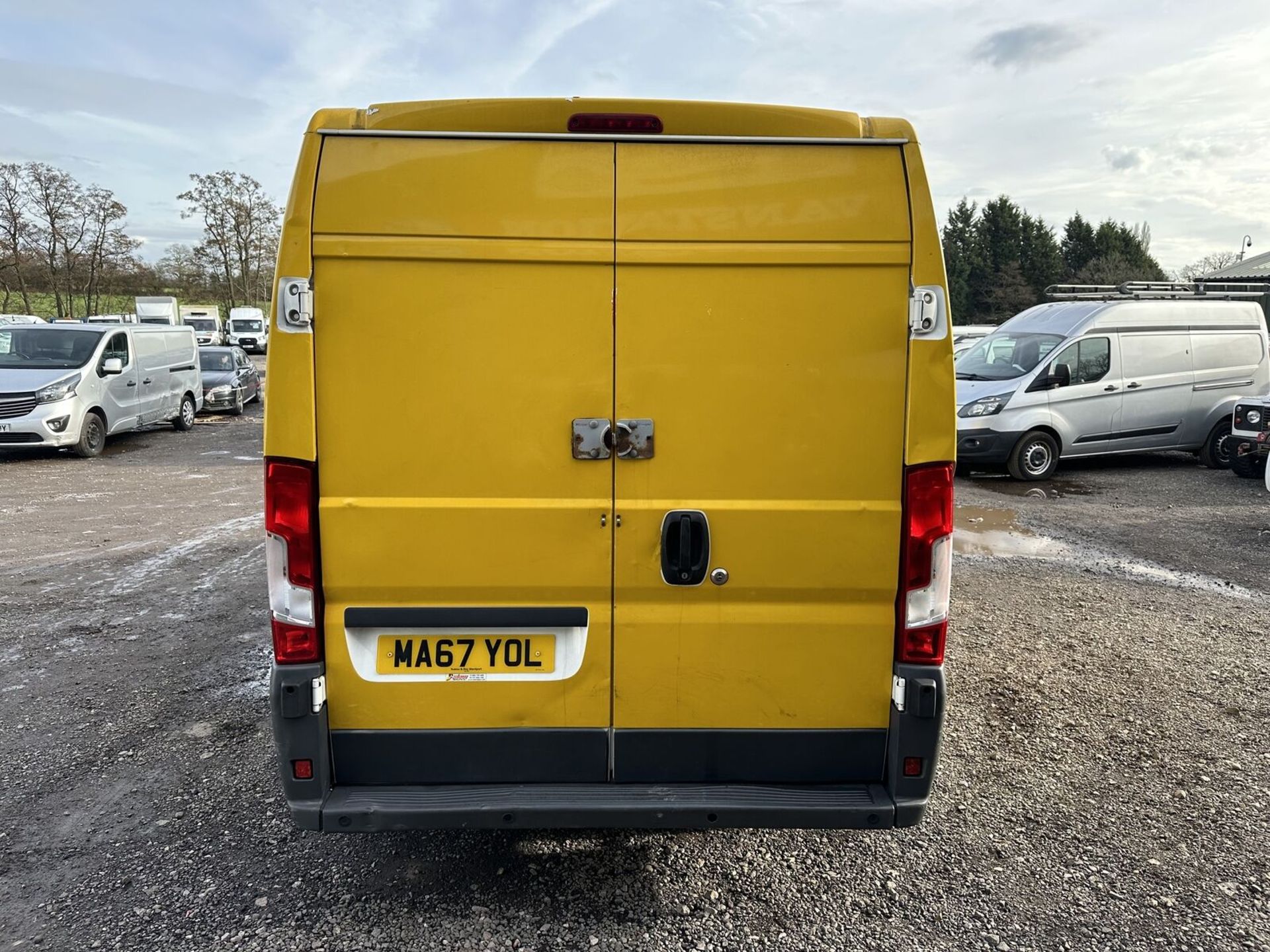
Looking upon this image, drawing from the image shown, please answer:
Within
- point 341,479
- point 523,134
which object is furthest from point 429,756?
point 523,134

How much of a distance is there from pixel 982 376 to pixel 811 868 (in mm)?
10308

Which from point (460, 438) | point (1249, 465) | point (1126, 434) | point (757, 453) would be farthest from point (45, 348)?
point (1249, 465)

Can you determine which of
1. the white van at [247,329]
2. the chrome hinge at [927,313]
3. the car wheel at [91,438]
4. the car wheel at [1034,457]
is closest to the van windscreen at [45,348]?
the car wheel at [91,438]

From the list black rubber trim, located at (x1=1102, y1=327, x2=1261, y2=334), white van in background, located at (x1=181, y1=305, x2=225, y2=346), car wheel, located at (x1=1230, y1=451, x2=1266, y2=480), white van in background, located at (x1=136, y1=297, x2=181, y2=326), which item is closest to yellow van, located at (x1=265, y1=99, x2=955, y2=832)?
black rubber trim, located at (x1=1102, y1=327, x2=1261, y2=334)

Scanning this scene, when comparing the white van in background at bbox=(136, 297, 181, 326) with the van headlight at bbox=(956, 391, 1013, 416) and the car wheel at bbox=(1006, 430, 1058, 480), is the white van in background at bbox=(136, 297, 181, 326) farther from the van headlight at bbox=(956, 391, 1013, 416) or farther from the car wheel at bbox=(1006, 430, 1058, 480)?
the car wheel at bbox=(1006, 430, 1058, 480)

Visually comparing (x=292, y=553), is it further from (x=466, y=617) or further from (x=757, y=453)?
(x=757, y=453)

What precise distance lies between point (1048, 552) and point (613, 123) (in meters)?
6.77

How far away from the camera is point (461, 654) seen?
105 inches

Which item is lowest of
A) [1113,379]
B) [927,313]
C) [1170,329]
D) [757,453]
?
[757,453]

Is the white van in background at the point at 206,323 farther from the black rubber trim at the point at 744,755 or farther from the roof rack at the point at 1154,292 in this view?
the black rubber trim at the point at 744,755

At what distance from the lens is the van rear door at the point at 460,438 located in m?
2.52

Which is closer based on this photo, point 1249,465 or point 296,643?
point 296,643

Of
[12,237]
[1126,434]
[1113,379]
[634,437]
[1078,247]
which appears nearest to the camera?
[634,437]

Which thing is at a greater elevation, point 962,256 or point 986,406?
point 962,256
